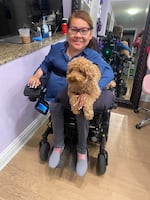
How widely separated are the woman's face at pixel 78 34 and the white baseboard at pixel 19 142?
89 cm

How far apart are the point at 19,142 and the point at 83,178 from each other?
2.09ft

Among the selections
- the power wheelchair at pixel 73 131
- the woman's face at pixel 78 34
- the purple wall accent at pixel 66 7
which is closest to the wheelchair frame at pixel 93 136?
the power wheelchair at pixel 73 131

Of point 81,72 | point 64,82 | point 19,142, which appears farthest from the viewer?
point 19,142

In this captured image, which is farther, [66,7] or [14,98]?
[66,7]

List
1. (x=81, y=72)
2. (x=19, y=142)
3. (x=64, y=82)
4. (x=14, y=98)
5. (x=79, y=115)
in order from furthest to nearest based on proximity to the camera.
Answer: (x=19, y=142) → (x=14, y=98) → (x=64, y=82) → (x=79, y=115) → (x=81, y=72)

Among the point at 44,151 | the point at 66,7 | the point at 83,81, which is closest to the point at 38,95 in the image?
the point at 83,81

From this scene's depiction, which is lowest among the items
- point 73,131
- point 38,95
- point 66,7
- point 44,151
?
point 44,151

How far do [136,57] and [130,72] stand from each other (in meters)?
0.19

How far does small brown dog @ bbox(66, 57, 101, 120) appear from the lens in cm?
90

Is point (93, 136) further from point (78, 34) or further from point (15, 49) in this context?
point (15, 49)

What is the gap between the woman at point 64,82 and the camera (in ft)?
3.51

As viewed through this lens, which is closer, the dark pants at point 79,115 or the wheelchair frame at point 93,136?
the dark pants at point 79,115

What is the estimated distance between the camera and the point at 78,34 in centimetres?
112

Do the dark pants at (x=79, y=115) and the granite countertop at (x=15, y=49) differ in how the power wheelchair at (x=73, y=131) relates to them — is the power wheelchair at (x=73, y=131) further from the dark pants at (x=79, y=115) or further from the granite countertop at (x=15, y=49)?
the granite countertop at (x=15, y=49)
